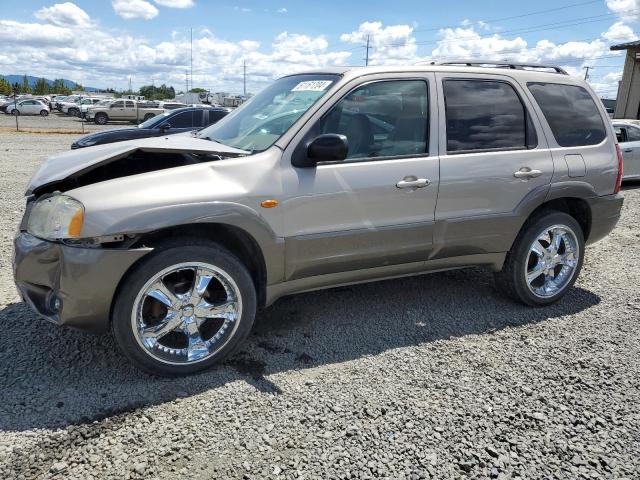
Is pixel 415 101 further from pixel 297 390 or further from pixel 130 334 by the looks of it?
pixel 130 334

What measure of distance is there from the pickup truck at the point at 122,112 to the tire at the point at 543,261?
3355cm

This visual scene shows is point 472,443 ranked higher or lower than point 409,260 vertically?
lower

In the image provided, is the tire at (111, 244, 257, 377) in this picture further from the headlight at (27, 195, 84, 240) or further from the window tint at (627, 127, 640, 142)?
the window tint at (627, 127, 640, 142)

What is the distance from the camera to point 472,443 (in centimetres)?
270

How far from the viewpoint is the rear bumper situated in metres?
4.48

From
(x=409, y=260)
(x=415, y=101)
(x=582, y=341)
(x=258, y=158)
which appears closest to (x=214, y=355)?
(x=258, y=158)

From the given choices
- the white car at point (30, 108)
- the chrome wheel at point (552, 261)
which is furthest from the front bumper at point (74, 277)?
the white car at point (30, 108)

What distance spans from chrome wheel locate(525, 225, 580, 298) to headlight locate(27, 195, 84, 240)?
3.39 metres

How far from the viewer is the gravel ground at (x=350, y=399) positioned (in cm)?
252

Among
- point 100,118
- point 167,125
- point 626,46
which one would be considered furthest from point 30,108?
point 626,46

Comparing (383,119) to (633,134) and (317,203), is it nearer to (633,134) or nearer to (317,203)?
(317,203)

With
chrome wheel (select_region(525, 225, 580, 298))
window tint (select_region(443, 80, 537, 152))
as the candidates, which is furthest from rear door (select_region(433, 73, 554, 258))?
chrome wheel (select_region(525, 225, 580, 298))

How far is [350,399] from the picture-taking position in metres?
3.04

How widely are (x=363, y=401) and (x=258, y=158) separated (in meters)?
1.60
